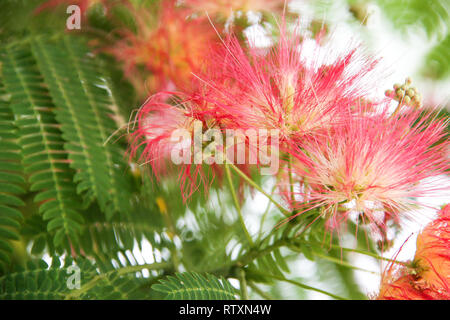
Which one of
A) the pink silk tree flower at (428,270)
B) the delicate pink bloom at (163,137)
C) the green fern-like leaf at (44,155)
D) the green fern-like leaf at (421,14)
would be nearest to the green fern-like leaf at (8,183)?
the green fern-like leaf at (44,155)

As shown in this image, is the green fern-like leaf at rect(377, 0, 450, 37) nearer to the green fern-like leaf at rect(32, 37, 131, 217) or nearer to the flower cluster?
the flower cluster

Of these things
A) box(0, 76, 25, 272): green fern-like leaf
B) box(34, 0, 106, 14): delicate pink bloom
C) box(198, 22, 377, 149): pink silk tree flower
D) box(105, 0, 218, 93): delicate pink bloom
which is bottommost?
box(0, 76, 25, 272): green fern-like leaf

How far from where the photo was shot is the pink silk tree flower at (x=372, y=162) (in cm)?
48

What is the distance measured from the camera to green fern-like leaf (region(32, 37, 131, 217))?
558mm

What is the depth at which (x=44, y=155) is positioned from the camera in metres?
0.54

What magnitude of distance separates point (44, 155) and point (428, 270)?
532 millimetres

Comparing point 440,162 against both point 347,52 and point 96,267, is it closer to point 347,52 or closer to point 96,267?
point 347,52

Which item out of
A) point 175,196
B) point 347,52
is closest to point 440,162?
point 347,52

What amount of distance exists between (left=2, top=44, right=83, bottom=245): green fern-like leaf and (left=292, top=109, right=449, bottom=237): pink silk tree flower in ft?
1.07

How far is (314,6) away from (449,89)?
280 mm

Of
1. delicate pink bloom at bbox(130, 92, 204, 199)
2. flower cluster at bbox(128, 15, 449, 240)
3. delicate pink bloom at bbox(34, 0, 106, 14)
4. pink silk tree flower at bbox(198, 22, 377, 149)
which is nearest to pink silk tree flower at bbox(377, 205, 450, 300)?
flower cluster at bbox(128, 15, 449, 240)

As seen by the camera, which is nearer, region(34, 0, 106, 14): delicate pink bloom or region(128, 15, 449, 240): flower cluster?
region(128, 15, 449, 240): flower cluster

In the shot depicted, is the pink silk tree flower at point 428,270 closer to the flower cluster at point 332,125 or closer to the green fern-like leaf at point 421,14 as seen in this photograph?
the flower cluster at point 332,125

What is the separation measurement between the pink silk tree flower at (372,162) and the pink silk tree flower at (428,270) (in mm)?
44
